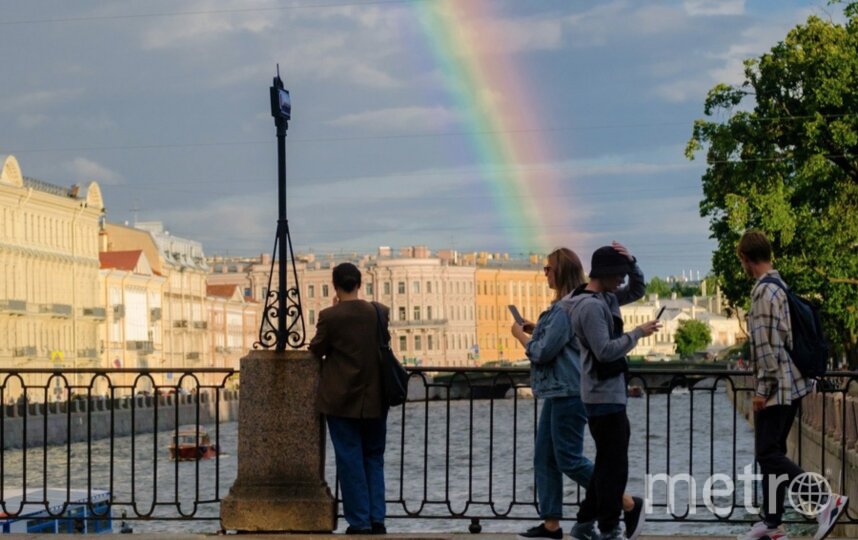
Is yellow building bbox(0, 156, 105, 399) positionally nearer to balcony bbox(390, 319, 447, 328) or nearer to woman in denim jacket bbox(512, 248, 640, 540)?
balcony bbox(390, 319, 447, 328)

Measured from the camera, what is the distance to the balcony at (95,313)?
3634 inches

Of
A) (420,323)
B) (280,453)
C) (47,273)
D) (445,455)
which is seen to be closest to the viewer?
(280,453)

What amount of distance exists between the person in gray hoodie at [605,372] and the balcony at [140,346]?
311ft

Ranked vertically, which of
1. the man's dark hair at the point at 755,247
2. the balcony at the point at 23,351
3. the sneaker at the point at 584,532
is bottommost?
the balcony at the point at 23,351

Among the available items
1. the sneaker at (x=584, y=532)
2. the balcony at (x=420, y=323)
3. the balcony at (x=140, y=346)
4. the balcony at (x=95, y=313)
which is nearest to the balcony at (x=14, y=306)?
the balcony at (x=95, y=313)

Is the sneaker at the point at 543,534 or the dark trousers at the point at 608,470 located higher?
the dark trousers at the point at 608,470

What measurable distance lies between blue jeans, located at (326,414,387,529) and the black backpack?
247cm

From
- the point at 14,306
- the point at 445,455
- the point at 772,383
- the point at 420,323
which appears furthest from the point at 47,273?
the point at 772,383

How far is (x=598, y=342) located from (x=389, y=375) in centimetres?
175

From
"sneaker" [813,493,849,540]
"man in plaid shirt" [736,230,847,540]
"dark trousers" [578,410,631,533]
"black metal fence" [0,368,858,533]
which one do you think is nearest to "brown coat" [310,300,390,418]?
"black metal fence" [0,368,858,533]

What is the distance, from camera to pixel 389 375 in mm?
9336

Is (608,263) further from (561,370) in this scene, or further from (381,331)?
(381,331)

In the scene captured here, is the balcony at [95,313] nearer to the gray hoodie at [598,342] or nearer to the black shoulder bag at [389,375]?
the black shoulder bag at [389,375]

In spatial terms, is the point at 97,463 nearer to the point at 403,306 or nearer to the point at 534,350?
the point at 534,350
